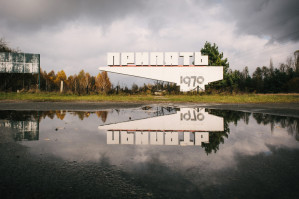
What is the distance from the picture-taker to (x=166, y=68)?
29078 mm

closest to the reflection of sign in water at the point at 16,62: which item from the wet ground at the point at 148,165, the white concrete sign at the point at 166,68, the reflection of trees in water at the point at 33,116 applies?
the white concrete sign at the point at 166,68

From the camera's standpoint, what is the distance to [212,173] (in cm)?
256

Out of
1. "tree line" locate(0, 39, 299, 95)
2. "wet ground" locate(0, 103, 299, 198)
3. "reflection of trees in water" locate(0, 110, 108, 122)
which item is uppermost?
"tree line" locate(0, 39, 299, 95)

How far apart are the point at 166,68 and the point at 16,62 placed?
68.7ft

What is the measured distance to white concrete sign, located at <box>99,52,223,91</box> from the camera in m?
28.9

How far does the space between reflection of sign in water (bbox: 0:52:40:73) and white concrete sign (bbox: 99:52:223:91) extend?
30.8 feet

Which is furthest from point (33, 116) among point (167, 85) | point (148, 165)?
point (167, 85)

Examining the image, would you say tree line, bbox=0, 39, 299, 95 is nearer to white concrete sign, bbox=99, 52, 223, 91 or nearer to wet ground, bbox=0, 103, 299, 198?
white concrete sign, bbox=99, 52, 223, 91

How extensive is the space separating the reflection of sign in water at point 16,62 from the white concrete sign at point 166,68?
9390 mm

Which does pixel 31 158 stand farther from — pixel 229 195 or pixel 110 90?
pixel 110 90

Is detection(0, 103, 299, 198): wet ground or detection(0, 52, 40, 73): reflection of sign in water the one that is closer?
detection(0, 103, 299, 198): wet ground

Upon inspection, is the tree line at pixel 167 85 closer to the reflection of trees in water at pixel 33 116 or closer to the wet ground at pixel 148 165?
the reflection of trees in water at pixel 33 116

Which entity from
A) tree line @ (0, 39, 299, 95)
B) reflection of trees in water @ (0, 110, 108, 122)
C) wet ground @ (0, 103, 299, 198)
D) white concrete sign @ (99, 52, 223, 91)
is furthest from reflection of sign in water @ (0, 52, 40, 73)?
wet ground @ (0, 103, 299, 198)

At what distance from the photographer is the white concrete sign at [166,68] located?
28.9 meters
